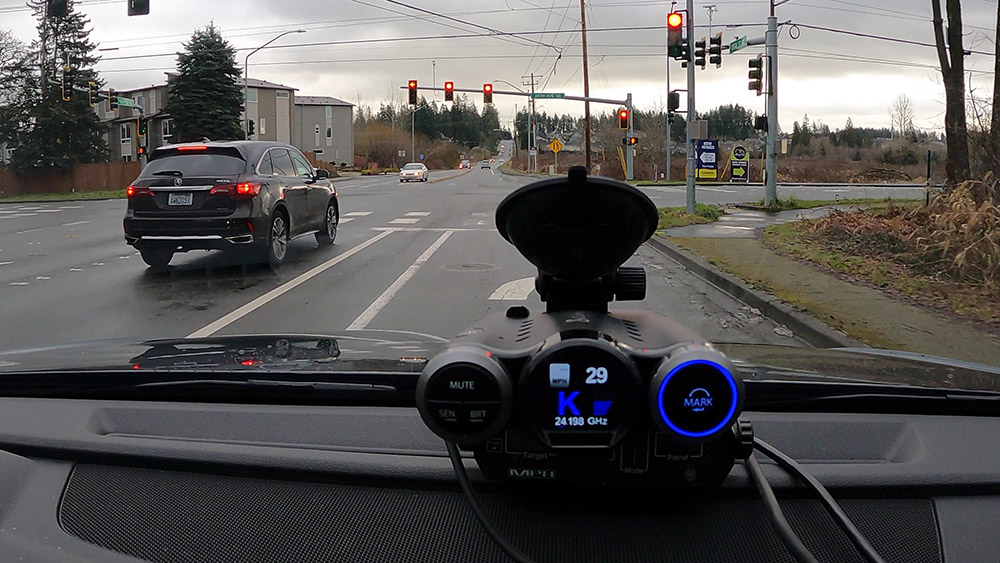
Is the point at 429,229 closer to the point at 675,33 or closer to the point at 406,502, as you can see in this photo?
the point at 675,33

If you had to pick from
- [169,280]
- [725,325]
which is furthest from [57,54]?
[725,325]

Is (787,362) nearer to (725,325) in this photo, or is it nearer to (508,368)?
(508,368)

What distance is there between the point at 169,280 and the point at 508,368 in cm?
1085

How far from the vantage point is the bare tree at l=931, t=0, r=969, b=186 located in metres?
15.4

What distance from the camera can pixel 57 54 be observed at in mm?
62344

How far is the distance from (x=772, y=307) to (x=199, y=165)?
25.8ft

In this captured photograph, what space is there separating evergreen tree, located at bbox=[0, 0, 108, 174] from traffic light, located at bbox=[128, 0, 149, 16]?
39.2m

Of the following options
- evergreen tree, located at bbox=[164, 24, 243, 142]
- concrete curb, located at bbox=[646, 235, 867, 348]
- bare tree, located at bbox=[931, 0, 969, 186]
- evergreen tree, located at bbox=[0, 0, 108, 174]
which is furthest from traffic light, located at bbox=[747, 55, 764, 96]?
evergreen tree, located at bbox=[0, 0, 108, 174]

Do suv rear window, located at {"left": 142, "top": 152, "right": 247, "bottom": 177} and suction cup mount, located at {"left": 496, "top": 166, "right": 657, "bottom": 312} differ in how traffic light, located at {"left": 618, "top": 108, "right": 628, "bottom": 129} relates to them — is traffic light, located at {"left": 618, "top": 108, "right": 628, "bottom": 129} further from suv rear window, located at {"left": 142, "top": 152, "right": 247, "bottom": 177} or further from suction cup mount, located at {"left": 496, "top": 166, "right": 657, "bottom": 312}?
suction cup mount, located at {"left": 496, "top": 166, "right": 657, "bottom": 312}

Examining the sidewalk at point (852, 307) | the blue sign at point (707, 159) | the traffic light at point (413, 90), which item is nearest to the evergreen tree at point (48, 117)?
the traffic light at point (413, 90)

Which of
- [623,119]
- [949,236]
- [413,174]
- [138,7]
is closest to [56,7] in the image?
[138,7]

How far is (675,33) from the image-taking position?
74.8ft

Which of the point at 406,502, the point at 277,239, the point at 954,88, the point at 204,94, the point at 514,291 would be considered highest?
the point at 204,94

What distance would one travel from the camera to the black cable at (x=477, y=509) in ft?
6.23
